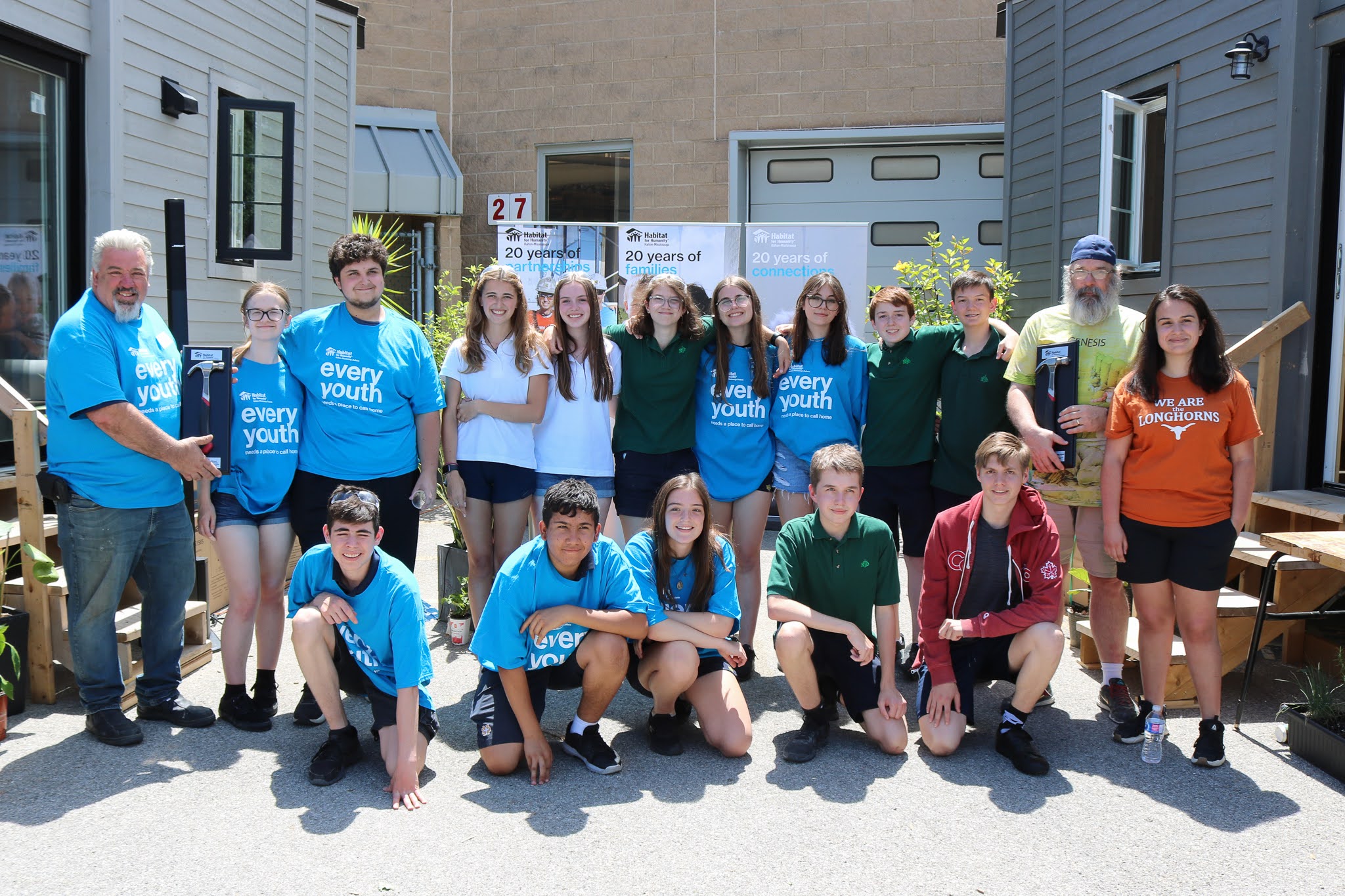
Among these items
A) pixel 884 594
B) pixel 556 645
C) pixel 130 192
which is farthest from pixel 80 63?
pixel 884 594

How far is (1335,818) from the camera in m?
3.54

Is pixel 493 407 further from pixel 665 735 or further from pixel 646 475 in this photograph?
pixel 665 735

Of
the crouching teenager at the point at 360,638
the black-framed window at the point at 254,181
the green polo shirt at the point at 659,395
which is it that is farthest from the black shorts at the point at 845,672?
the black-framed window at the point at 254,181

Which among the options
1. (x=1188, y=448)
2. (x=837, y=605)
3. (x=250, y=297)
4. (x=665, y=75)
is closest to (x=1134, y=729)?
(x=1188, y=448)

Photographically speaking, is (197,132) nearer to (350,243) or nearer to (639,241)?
(639,241)

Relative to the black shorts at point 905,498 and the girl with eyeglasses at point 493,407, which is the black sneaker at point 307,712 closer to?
the girl with eyeglasses at point 493,407

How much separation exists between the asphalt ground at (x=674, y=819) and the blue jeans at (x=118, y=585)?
0.21 meters

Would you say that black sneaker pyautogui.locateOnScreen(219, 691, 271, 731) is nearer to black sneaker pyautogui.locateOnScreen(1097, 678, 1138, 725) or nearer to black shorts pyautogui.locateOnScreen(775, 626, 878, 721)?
black shorts pyautogui.locateOnScreen(775, 626, 878, 721)

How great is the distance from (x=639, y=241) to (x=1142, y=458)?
5814 mm

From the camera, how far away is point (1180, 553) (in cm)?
409

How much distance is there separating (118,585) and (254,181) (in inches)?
207

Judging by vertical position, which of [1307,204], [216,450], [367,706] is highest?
[1307,204]

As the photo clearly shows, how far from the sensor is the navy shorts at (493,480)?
4781 mm

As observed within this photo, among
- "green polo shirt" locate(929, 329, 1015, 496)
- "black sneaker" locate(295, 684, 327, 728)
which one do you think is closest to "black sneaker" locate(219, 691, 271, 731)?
"black sneaker" locate(295, 684, 327, 728)
